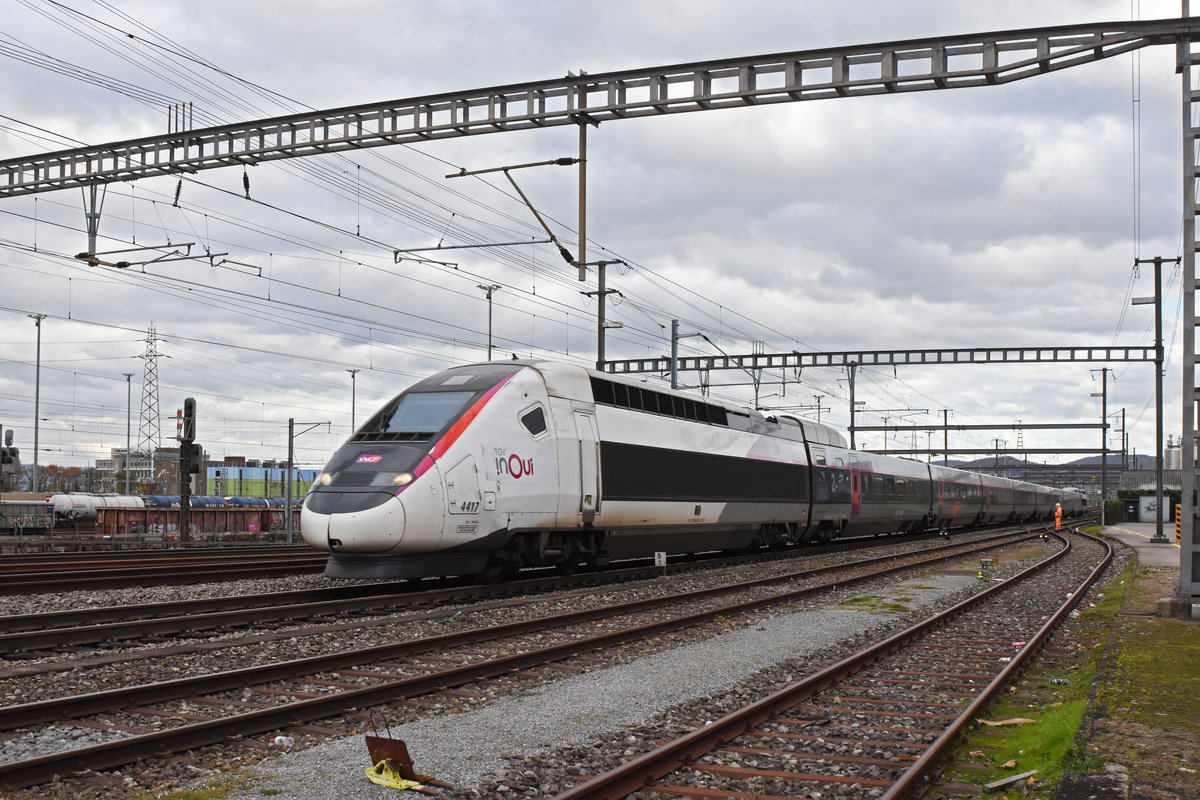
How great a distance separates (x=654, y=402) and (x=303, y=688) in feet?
40.1

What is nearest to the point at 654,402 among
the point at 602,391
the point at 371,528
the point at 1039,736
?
the point at 602,391

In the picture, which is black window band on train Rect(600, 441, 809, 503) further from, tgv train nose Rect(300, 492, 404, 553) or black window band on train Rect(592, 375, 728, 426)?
tgv train nose Rect(300, 492, 404, 553)

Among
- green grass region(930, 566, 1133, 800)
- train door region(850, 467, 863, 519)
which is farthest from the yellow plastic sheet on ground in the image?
train door region(850, 467, 863, 519)

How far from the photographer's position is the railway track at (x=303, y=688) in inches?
250

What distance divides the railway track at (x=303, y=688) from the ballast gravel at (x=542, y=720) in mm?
583

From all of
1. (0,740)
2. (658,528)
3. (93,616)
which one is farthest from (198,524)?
(0,740)

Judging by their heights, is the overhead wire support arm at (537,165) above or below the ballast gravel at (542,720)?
above

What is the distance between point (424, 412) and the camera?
15.1 metres

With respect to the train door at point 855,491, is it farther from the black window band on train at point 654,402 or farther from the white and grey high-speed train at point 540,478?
the black window band on train at point 654,402

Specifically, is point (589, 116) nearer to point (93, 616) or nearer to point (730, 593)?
point (730, 593)

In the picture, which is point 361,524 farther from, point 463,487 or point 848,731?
point 848,731

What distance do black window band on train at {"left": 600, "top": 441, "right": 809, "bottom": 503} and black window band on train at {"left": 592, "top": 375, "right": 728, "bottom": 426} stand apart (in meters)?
0.78

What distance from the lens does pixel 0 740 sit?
21.6 ft

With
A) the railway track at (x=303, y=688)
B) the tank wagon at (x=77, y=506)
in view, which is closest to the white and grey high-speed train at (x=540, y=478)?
the railway track at (x=303, y=688)
